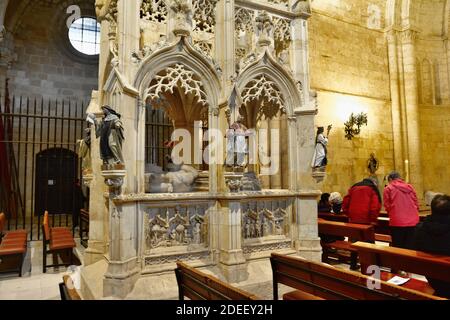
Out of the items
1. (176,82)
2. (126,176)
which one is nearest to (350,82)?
(176,82)

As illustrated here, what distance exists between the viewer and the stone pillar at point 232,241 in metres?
4.12

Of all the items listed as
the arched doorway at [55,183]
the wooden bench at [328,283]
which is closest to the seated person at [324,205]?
the wooden bench at [328,283]

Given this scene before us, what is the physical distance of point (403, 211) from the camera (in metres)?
4.41

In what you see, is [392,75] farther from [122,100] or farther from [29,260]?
[29,260]

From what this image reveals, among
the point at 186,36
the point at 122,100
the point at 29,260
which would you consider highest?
the point at 186,36

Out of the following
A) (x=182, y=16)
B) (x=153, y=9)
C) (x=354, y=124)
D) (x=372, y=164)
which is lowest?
(x=372, y=164)

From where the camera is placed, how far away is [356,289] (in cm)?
228

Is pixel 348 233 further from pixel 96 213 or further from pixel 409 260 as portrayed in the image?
pixel 96 213

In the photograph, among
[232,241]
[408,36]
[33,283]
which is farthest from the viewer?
[408,36]

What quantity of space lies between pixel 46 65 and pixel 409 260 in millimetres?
11616

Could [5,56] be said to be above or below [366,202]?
above

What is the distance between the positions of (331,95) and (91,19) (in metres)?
8.82

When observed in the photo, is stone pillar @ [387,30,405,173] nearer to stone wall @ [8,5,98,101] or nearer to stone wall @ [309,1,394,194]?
stone wall @ [309,1,394,194]
